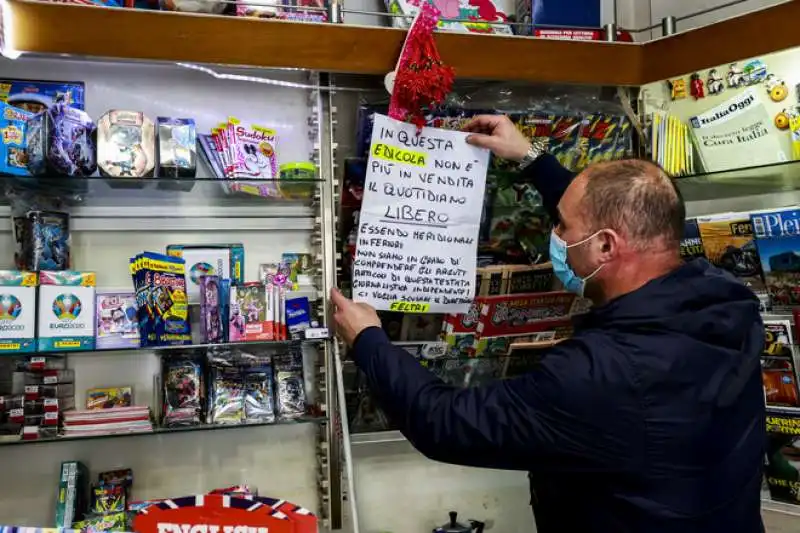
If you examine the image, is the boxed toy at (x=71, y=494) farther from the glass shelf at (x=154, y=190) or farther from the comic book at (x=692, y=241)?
the comic book at (x=692, y=241)

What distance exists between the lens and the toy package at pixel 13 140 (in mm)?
1751

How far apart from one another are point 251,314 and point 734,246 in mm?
1509

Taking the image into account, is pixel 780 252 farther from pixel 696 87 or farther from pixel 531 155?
pixel 531 155

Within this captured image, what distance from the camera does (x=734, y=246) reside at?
6.68ft

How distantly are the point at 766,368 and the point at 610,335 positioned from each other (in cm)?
96

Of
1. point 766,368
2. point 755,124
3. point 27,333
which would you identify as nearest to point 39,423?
point 27,333

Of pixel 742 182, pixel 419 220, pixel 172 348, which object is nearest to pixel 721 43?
pixel 742 182

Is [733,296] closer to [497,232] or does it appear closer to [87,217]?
[497,232]

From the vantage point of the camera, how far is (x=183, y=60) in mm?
1880

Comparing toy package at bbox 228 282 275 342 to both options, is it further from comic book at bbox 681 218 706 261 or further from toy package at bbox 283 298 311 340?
comic book at bbox 681 218 706 261

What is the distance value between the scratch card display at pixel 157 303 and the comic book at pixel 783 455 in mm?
1748

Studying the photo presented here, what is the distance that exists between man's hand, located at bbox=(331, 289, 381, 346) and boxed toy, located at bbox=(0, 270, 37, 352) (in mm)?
826

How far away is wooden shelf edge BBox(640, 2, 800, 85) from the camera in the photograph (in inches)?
75.2

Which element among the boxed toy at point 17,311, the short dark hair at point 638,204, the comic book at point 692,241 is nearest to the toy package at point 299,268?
the boxed toy at point 17,311
